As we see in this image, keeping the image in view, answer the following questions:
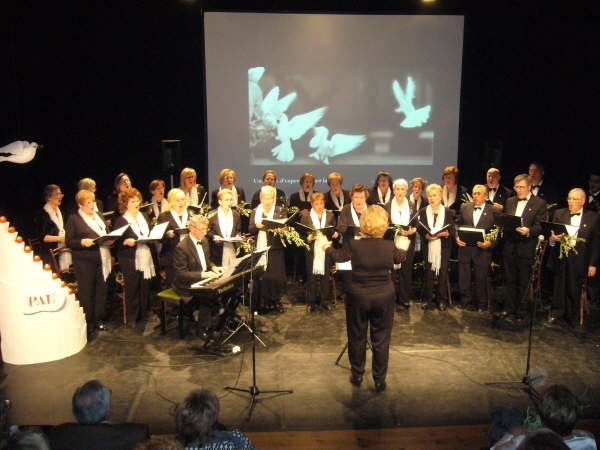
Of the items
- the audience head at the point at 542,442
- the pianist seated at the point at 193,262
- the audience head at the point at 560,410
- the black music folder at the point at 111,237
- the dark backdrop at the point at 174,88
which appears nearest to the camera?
the audience head at the point at 542,442

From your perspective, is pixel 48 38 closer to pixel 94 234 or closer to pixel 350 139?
pixel 94 234

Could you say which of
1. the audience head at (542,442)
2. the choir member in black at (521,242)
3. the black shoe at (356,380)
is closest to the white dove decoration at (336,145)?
the choir member in black at (521,242)

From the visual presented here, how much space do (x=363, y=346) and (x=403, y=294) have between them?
2.18 m

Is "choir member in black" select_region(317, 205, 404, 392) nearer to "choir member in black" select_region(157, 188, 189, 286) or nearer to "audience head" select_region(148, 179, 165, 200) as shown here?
"choir member in black" select_region(157, 188, 189, 286)

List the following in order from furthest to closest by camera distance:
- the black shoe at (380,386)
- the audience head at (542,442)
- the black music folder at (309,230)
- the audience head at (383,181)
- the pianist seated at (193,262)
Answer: the audience head at (383,181), the black music folder at (309,230), the pianist seated at (193,262), the black shoe at (380,386), the audience head at (542,442)

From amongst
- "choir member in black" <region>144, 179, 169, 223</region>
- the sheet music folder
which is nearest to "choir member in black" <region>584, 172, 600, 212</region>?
the sheet music folder

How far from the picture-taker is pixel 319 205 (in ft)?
21.9

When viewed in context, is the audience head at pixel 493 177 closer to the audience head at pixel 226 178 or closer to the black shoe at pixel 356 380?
the audience head at pixel 226 178

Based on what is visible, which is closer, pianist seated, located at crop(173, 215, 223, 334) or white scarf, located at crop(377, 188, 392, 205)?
pianist seated, located at crop(173, 215, 223, 334)

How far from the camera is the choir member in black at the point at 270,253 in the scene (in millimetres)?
6621

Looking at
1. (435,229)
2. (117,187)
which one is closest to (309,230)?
(435,229)

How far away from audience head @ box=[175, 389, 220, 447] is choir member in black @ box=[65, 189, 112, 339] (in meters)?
3.55

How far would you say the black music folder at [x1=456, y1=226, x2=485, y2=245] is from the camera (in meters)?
6.25

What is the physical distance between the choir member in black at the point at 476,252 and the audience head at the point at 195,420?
452 centimetres
